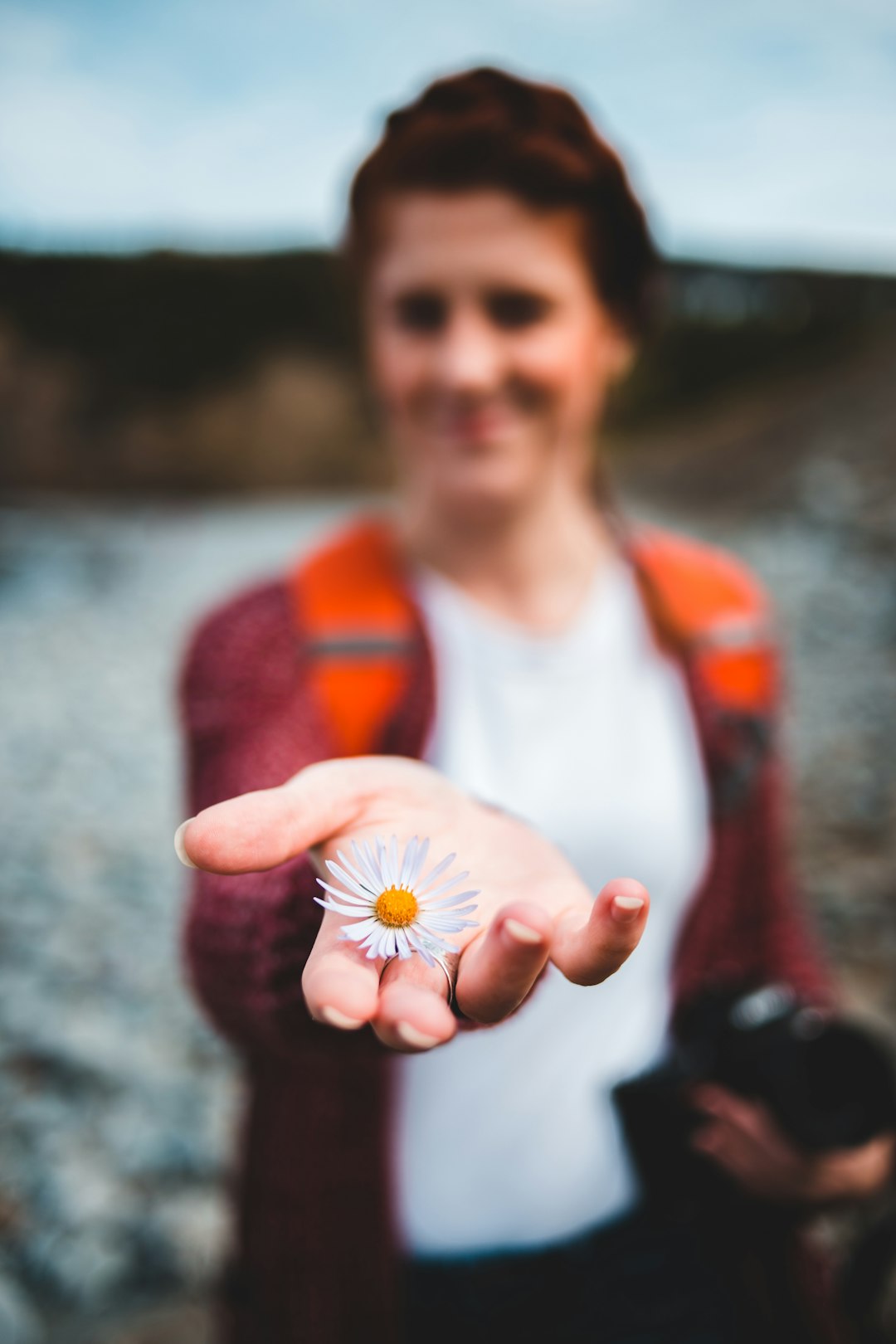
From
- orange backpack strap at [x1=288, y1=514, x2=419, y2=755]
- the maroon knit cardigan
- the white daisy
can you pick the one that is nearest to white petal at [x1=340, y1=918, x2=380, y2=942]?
the white daisy

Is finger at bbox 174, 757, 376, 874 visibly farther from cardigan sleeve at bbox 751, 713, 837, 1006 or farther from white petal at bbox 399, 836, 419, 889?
cardigan sleeve at bbox 751, 713, 837, 1006

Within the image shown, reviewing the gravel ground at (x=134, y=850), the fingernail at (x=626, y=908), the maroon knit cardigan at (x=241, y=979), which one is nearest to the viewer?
the fingernail at (x=626, y=908)

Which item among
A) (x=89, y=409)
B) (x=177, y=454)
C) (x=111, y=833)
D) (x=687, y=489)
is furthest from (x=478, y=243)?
(x=687, y=489)

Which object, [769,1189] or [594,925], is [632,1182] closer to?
[769,1189]

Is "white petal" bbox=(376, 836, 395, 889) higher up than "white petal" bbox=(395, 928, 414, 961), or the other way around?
"white petal" bbox=(376, 836, 395, 889)

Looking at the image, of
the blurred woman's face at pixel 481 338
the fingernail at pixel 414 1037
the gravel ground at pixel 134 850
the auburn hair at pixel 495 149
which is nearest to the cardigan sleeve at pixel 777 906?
the blurred woman's face at pixel 481 338

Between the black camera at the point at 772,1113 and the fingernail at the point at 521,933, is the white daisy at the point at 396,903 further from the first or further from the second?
the black camera at the point at 772,1113

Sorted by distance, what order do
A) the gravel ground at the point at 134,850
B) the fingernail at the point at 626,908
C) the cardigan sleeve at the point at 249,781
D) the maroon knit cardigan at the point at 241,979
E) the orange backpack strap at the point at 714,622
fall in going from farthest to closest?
the gravel ground at the point at 134,850 < the orange backpack strap at the point at 714,622 < the maroon knit cardigan at the point at 241,979 < the cardigan sleeve at the point at 249,781 < the fingernail at the point at 626,908
